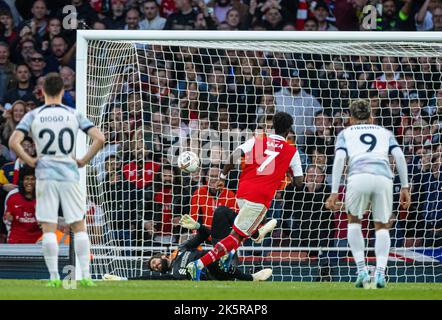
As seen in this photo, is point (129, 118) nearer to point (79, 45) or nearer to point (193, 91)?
point (193, 91)

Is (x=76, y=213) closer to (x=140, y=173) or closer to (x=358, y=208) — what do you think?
(x=358, y=208)

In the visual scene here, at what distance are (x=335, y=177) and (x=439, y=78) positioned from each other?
20.9ft

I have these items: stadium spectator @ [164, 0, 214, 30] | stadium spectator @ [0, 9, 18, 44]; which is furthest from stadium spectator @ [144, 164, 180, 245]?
stadium spectator @ [0, 9, 18, 44]

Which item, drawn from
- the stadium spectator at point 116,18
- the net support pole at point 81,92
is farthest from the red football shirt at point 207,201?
the stadium spectator at point 116,18

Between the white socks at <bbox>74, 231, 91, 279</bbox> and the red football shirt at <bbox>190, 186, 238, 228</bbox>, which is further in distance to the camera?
the red football shirt at <bbox>190, 186, 238, 228</bbox>

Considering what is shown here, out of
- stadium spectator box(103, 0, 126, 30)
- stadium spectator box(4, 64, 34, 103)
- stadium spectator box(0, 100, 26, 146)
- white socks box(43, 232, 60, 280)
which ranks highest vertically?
stadium spectator box(103, 0, 126, 30)

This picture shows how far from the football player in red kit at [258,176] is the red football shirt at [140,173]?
275cm

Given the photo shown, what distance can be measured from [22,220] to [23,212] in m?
0.15

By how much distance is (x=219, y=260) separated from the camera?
1362 cm

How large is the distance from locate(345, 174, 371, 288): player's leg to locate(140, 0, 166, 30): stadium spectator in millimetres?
8798

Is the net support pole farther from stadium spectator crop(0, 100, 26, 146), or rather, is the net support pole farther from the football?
stadium spectator crop(0, 100, 26, 146)

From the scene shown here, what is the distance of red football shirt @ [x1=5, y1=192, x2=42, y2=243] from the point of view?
15.3m

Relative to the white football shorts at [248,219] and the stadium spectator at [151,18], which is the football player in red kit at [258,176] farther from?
the stadium spectator at [151,18]

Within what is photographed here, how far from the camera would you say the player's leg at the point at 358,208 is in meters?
10.7
